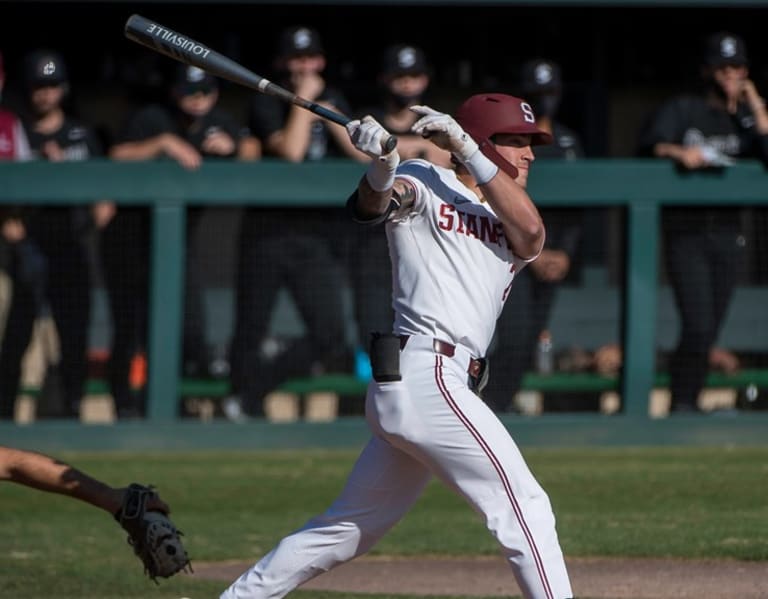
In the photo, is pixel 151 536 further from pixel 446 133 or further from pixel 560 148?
pixel 560 148

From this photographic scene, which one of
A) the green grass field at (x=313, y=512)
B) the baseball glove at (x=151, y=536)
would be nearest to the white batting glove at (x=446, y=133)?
the baseball glove at (x=151, y=536)

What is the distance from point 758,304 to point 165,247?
3574mm

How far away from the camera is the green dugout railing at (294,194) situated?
9.46 meters

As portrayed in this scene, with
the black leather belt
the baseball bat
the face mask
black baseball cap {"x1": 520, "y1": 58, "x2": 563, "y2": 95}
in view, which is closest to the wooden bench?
the face mask

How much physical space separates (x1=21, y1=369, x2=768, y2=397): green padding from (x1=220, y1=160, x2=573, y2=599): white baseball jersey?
4544 millimetres

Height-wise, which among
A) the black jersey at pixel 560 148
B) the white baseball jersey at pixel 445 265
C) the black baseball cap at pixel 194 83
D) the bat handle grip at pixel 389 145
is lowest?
the white baseball jersey at pixel 445 265

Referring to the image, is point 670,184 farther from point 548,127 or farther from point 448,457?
point 448,457

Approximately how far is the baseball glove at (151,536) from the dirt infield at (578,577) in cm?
150

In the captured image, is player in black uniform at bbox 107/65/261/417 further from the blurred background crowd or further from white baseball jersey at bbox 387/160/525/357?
white baseball jersey at bbox 387/160/525/357

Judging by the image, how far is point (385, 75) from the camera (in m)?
9.65

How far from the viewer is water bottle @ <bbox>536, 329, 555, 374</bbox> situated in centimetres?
947

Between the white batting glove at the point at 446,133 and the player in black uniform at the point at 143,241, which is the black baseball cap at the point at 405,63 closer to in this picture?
the player in black uniform at the point at 143,241

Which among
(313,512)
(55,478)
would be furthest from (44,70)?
(55,478)

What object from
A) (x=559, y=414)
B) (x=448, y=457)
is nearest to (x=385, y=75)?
(x=559, y=414)
